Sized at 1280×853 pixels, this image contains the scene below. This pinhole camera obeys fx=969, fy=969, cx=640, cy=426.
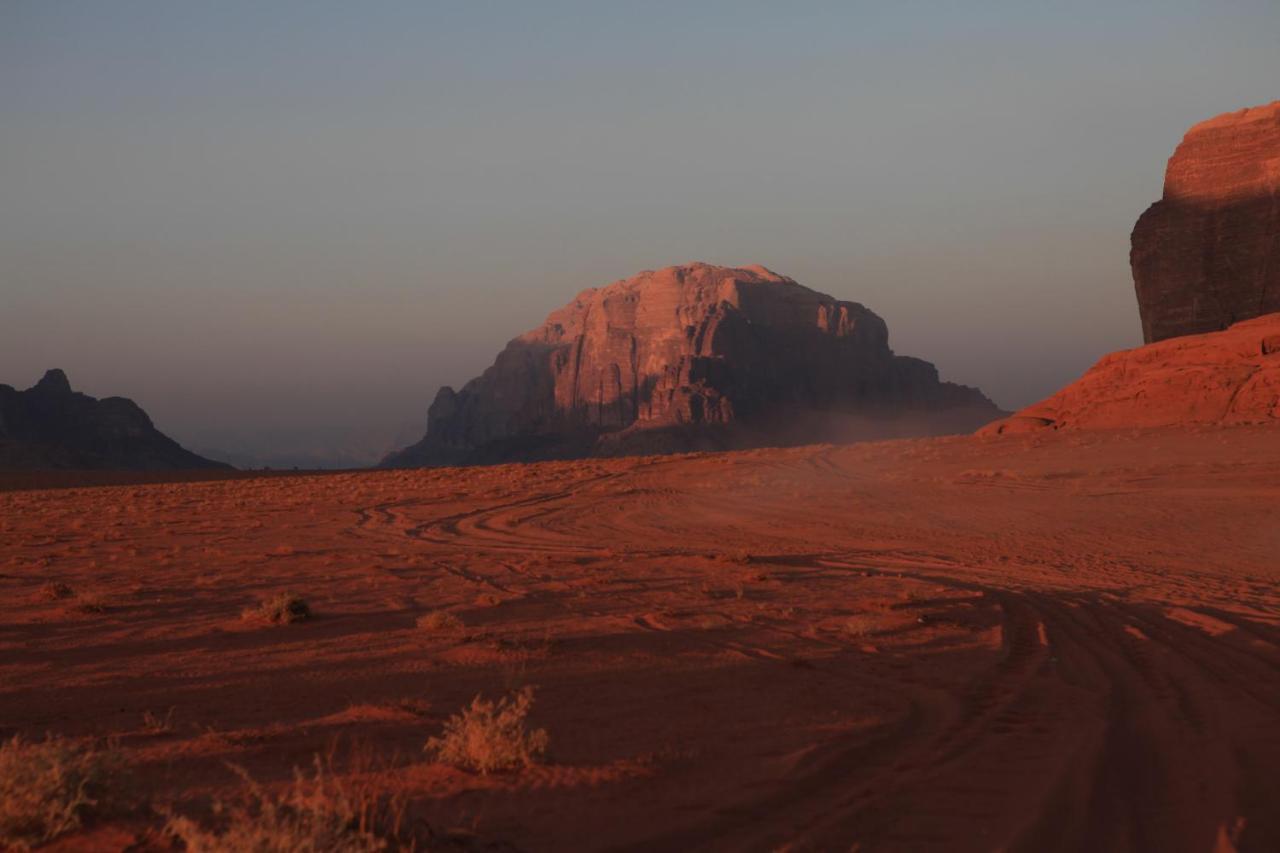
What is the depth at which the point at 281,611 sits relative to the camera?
11609 mm

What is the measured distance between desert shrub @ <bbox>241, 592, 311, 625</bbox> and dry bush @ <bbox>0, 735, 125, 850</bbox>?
725 centimetres

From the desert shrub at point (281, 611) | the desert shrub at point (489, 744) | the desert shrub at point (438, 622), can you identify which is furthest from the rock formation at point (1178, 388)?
the desert shrub at point (489, 744)

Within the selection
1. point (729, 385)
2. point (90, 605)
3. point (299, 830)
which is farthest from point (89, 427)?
point (299, 830)

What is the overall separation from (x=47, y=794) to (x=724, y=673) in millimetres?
5958

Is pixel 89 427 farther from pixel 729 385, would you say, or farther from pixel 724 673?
pixel 724 673

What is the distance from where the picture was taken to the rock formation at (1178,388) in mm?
42531

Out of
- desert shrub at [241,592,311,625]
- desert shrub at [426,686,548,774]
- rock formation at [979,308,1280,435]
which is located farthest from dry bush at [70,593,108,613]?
rock formation at [979,308,1280,435]

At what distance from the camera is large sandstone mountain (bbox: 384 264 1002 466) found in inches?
5797

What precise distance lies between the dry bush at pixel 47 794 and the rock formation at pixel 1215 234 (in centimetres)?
6752

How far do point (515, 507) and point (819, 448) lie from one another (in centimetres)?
2497

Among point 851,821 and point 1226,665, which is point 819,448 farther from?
point 851,821

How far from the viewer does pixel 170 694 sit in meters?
8.22

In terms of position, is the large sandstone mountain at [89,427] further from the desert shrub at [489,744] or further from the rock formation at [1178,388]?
the desert shrub at [489,744]

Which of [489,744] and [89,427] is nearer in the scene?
[489,744]
